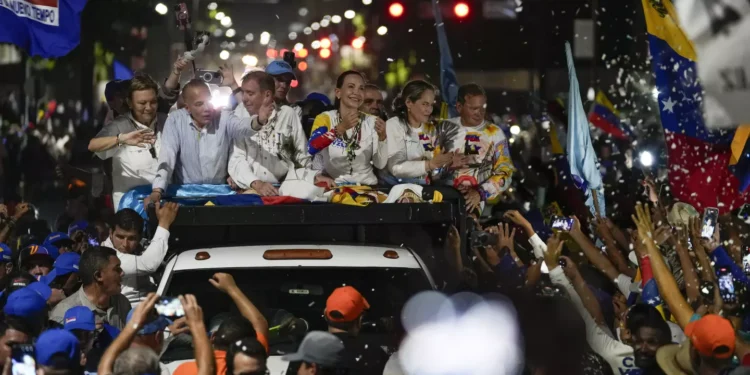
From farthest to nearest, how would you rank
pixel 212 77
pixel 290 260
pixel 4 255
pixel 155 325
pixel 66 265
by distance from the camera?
pixel 212 77, pixel 4 255, pixel 66 265, pixel 290 260, pixel 155 325

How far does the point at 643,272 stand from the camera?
26.9ft

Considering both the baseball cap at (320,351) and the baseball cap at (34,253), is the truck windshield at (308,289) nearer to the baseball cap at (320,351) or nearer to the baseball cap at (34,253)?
the baseball cap at (320,351)

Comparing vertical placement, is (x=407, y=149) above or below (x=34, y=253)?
above

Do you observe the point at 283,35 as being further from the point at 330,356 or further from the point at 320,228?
the point at 330,356

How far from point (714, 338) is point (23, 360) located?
311 centimetres

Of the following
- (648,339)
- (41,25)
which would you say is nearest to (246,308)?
(648,339)

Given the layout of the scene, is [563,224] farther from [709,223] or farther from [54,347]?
[54,347]

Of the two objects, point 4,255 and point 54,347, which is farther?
point 4,255

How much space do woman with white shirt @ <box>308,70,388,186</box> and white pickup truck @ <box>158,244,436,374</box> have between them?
184 cm

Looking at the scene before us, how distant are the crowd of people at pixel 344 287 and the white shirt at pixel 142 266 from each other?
13mm

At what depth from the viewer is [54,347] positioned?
598 centimetres

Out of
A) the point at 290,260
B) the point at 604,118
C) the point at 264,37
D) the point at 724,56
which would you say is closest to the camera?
the point at 724,56

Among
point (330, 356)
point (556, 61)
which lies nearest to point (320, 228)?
point (330, 356)

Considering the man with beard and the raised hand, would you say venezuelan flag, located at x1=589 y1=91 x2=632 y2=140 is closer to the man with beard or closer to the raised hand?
the raised hand
